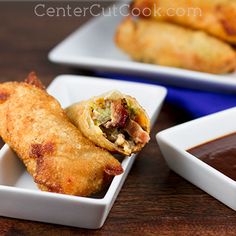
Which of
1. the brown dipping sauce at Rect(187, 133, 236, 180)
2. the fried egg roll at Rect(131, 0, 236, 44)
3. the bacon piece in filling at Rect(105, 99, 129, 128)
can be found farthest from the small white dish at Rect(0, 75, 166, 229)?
the fried egg roll at Rect(131, 0, 236, 44)

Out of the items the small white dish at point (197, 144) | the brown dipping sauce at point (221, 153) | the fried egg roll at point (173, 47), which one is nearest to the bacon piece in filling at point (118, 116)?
the small white dish at point (197, 144)

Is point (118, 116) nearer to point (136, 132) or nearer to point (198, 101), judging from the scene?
point (136, 132)

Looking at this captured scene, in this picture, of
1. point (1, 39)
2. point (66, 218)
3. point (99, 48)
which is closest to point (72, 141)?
point (66, 218)

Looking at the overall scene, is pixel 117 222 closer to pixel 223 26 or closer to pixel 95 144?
pixel 95 144

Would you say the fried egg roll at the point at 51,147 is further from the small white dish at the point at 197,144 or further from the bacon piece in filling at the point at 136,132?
the small white dish at the point at 197,144

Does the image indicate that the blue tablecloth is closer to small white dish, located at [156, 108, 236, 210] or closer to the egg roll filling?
small white dish, located at [156, 108, 236, 210]

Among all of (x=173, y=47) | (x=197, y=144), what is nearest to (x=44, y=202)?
(x=197, y=144)
